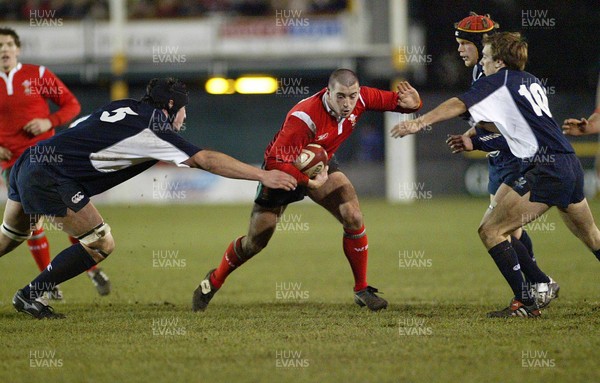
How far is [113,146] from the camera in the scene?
6602 millimetres

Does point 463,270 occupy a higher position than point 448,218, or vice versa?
point 463,270

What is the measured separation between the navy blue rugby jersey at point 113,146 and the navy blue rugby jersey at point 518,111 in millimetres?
2201

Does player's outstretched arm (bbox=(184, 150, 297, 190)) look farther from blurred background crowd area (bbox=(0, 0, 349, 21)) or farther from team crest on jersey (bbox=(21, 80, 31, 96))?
blurred background crowd area (bbox=(0, 0, 349, 21))

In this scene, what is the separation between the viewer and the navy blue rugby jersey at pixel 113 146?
6.45 meters

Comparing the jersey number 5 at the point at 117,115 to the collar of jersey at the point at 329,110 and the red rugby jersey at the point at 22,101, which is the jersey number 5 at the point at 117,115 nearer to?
the collar of jersey at the point at 329,110

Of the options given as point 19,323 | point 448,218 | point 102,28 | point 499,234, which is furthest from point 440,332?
point 102,28

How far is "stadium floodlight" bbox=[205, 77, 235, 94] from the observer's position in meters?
25.9

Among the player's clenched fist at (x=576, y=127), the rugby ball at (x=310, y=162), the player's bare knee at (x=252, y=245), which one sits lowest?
the player's bare knee at (x=252, y=245)

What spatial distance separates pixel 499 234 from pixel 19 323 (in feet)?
12.5

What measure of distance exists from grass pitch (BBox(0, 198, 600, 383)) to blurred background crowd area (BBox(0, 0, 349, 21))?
13.2 metres

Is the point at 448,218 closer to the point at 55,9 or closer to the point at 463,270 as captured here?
the point at 463,270

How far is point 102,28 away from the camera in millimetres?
24516

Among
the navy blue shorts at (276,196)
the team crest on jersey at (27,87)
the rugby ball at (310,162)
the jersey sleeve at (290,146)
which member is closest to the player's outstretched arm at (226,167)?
the jersey sleeve at (290,146)

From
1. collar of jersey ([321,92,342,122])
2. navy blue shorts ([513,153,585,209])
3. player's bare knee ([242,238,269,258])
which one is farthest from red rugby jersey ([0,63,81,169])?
navy blue shorts ([513,153,585,209])
